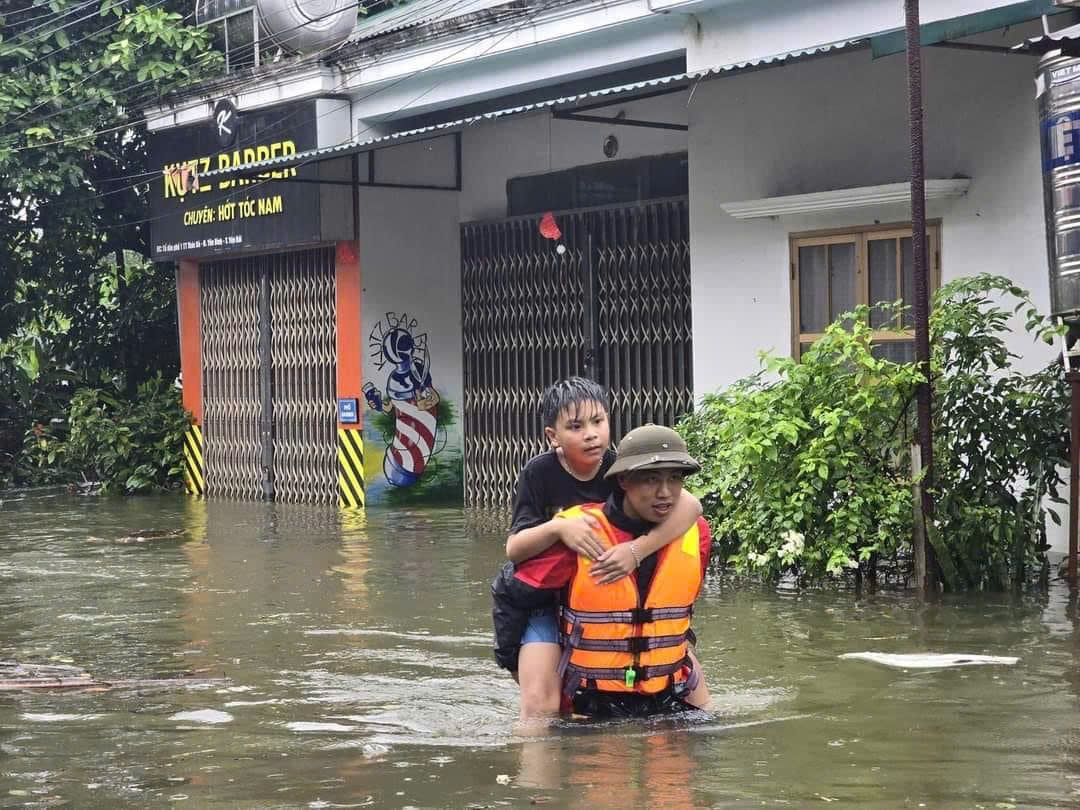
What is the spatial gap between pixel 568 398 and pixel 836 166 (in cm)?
683

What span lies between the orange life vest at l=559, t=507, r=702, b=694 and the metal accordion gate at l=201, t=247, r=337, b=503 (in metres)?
12.1

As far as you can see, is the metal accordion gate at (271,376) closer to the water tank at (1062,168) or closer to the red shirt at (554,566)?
the water tank at (1062,168)

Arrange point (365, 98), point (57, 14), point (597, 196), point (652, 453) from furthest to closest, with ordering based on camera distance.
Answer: point (57, 14)
point (365, 98)
point (597, 196)
point (652, 453)

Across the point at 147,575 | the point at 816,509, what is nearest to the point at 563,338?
the point at 147,575

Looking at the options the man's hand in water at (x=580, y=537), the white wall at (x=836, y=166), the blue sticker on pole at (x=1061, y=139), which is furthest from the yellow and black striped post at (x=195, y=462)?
the man's hand in water at (x=580, y=537)

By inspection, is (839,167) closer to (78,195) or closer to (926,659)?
(926,659)

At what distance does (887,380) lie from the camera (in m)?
9.39

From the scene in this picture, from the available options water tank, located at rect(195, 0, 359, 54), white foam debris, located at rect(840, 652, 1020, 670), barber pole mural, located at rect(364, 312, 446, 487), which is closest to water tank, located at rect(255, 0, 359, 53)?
water tank, located at rect(195, 0, 359, 54)

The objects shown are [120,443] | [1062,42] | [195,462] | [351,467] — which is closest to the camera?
[1062,42]

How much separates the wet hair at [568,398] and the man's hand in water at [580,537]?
40 centimetres

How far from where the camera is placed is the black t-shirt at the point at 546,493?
5.61 m

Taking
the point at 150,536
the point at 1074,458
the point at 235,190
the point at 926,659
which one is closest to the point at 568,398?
the point at 926,659

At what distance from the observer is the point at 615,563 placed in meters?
5.33

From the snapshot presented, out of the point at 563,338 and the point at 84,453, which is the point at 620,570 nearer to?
the point at 563,338
